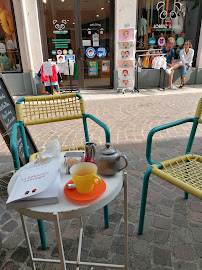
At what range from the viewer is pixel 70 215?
1021 millimetres

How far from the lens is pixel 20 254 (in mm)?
1649

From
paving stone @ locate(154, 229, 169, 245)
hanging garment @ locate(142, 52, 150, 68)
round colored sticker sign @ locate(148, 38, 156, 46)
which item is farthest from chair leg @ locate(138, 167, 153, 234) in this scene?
round colored sticker sign @ locate(148, 38, 156, 46)

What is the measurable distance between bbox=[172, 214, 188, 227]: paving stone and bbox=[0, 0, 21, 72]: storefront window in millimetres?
6788

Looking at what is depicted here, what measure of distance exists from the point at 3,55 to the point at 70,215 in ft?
24.7

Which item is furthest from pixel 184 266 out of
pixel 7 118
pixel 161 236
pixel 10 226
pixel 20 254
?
pixel 7 118

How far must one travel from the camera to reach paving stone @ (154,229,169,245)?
1.71m

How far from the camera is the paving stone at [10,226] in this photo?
1903 mm

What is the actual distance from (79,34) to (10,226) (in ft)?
21.9

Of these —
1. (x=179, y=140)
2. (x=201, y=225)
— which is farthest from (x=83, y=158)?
(x=179, y=140)

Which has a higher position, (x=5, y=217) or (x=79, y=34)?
(x=79, y=34)

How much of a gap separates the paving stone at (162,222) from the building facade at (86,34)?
19.9 ft

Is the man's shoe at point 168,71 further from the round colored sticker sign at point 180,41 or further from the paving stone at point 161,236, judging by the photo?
the paving stone at point 161,236

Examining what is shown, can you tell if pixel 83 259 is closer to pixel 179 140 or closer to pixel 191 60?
pixel 179 140

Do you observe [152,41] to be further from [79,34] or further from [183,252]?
[183,252]
